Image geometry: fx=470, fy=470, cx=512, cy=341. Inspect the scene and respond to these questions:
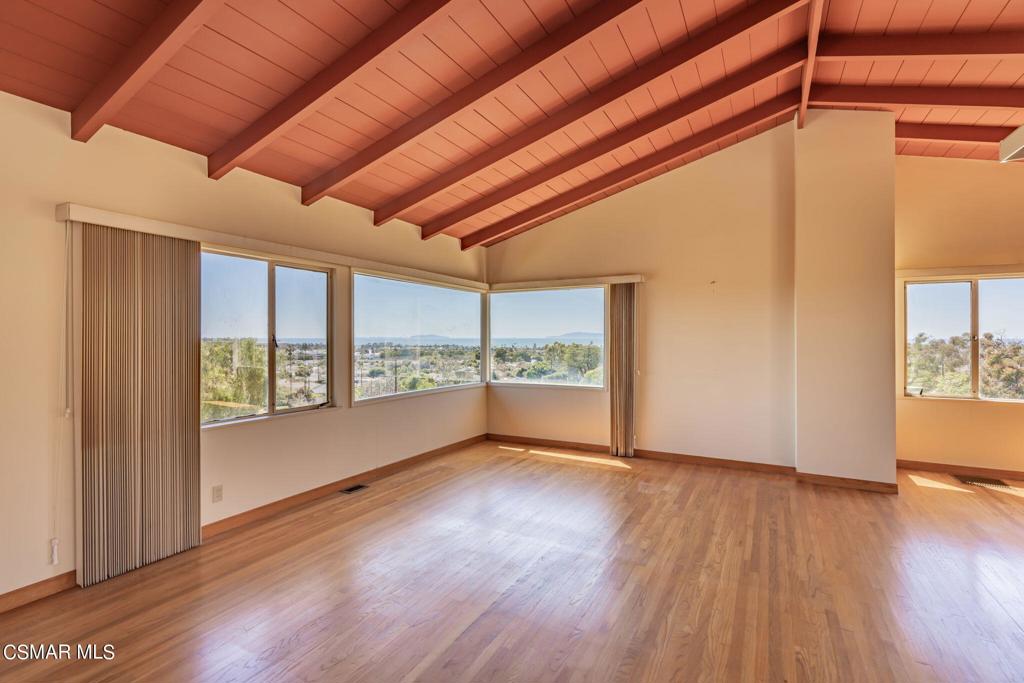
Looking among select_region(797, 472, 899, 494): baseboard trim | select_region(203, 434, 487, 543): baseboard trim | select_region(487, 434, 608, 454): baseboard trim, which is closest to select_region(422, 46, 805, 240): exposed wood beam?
select_region(203, 434, 487, 543): baseboard trim

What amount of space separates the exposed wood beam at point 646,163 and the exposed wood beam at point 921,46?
0.80m

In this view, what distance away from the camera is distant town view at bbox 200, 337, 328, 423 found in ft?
11.2

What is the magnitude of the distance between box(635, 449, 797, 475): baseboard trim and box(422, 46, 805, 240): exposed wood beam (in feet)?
10.9

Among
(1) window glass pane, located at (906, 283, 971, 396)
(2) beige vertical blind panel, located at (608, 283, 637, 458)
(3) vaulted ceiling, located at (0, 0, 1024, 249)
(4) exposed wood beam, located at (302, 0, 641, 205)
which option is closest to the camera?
(3) vaulted ceiling, located at (0, 0, 1024, 249)

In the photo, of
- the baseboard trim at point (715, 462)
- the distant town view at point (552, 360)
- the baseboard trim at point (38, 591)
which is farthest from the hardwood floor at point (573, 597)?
the distant town view at point (552, 360)

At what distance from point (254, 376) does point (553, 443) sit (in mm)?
3670

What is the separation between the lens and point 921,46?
10.5 ft

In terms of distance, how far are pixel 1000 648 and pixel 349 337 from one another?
4622 millimetres

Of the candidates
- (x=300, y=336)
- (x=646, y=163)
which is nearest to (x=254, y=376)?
(x=300, y=336)

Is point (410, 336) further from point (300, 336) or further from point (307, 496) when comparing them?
point (307, 496)

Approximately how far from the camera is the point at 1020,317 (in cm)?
465

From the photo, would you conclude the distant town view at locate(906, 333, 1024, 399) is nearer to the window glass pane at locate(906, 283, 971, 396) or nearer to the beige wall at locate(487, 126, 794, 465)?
the window glass pane at locate(906, 283, 971, 396)

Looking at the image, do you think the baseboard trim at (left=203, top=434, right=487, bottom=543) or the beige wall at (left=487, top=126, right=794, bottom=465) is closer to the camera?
the baseboard trim at (left=203, top=434, right=487, bottom=543)

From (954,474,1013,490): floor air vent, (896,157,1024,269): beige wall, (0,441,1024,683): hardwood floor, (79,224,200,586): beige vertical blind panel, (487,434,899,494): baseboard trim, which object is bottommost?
(0,441,1024,683): hardwood floor
